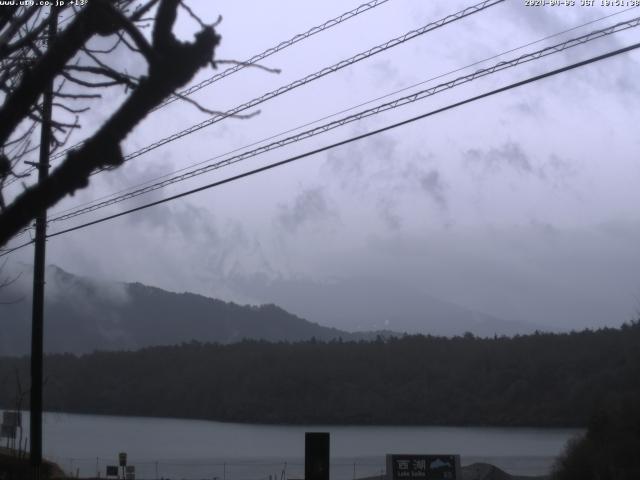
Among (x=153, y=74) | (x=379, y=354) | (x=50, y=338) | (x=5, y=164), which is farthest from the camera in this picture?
(x=50, y=338)

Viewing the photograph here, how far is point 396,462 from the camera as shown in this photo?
25531 millimetres

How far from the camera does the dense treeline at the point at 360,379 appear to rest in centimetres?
7631

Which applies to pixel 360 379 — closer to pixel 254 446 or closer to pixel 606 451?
pixel 254 446

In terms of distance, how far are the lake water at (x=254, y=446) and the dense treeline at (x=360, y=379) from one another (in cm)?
280

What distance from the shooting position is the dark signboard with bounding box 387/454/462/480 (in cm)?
2534

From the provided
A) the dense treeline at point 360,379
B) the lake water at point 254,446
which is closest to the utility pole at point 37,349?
the lake water at point 254,446

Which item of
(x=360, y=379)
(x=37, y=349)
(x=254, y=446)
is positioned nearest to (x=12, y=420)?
(x=37, y=349)

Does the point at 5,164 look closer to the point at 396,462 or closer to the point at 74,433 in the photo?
the point at 396,462

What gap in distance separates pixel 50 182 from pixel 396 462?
74.7ft

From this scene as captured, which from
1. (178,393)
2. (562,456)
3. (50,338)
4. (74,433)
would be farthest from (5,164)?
(50,338)

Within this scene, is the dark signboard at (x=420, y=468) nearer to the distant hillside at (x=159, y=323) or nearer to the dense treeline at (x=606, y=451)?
the dense treeline at (x=606, y=451)

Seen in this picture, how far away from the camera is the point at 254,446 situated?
68.9 metres

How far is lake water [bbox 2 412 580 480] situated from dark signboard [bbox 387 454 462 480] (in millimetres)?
17293

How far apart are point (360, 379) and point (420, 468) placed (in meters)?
68.4
